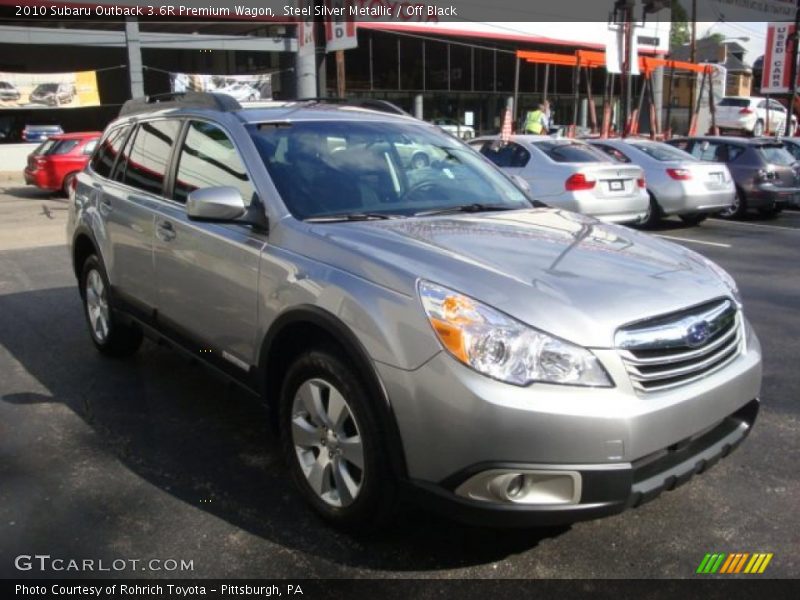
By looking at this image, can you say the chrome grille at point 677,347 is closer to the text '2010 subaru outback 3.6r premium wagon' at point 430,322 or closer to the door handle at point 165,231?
the text '2010 subaru outback 3.6r premium wagon' at point 430,322

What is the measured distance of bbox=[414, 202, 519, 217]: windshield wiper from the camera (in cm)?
369

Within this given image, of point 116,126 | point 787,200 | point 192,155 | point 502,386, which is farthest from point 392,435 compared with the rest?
point 787,200

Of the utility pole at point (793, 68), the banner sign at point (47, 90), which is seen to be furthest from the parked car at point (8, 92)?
the utility pole at point (793, 68)

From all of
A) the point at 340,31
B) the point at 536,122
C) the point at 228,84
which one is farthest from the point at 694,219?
the point at 228,84

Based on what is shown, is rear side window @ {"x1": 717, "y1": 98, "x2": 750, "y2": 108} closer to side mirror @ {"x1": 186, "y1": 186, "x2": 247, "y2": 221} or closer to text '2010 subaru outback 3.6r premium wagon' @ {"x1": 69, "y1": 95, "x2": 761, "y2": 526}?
text '2010 subaru outback 3.6r premium wagon' @ {"x1": 69, "y1": 95, "x2": 761, "y2": 526}

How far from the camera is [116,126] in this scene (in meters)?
5.38

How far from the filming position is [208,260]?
3754 mm

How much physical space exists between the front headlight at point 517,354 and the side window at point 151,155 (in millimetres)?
2531

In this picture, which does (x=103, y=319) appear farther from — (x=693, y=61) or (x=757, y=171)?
(x=693, y=61)

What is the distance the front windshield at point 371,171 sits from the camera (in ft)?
11.8

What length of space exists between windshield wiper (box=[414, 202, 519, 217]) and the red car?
49.1 ft

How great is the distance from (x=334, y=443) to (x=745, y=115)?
3418cm

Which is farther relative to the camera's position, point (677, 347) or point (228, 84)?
point (228, 84)

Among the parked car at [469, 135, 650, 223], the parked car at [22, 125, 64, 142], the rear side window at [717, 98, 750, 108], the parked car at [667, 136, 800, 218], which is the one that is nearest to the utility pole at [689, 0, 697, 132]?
the rear side window at [717, 98, 750, 108]
